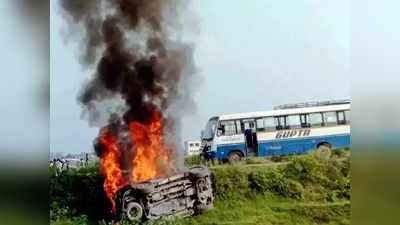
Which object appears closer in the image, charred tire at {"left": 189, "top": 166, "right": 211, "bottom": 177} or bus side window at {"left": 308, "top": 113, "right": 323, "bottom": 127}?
bus side window at {"left": 308, "top": 113, "right": 323, "bottom": 127}

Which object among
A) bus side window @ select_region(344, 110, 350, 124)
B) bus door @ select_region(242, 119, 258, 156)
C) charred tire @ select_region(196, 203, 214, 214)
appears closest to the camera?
bus side window @ select_region(344, 110, 350, 124)

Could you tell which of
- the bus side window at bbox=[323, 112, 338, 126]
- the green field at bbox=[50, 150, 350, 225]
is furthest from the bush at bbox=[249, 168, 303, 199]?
the bus side window at bbox=[323, 112, 338, 126]

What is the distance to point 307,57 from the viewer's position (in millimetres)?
3752

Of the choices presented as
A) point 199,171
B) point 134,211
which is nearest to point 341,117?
point 199,171

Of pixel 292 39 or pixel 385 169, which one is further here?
pixel 292 39

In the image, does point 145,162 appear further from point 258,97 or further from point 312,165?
point 312,165

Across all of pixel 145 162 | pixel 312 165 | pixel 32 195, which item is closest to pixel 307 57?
pixel 312 165

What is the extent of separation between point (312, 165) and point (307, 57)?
2.86 ft

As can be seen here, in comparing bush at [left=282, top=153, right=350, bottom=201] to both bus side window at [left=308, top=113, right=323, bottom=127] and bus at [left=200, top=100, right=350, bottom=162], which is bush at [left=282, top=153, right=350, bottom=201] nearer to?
bus at [left=200, top=100, right=350, bottom=162]

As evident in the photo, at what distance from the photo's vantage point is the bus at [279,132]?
3771 millimetres

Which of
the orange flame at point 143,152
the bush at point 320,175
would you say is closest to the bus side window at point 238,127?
the bush at point 320,175

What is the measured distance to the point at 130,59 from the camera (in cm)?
394

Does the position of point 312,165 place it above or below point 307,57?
below

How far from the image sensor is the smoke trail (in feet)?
12.8
